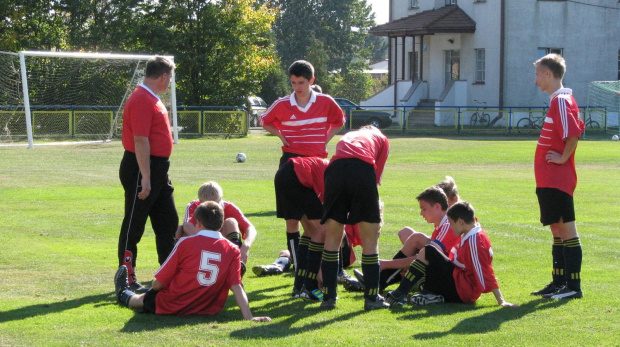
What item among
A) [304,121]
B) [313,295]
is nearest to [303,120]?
[304,121]

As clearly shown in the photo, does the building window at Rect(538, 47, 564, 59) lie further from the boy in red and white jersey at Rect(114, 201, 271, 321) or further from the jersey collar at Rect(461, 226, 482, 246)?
the boy in red and white jersey at Rect(114, 201, 271, 321)

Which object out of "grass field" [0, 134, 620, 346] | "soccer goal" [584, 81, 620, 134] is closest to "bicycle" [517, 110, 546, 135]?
"soccer goal" [584, 81, 620, 134]

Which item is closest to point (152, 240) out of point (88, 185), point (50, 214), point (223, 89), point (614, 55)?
point (50, 214)

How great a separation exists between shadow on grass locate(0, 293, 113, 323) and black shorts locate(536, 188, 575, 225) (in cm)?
367

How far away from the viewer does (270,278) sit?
7969 mm

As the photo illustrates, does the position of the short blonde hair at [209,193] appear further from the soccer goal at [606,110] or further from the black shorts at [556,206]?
the soccer goal at [606,110]

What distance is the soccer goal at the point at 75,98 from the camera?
99.2 feet

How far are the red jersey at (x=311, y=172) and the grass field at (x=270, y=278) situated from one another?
0.96m

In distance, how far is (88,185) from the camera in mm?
16406

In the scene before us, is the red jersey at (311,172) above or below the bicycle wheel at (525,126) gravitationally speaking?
above

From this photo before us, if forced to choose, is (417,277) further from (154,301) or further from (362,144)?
(154,301)

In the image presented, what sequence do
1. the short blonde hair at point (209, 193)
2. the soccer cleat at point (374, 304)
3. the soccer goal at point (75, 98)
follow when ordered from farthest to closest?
the soccer goal at point (75, 98), the short blonde hair at point (209, 193), the soccer cleat at point (374, 304)

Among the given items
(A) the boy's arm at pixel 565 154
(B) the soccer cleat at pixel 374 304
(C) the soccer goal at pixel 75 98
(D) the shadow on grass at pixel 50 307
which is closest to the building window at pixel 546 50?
(C) the soccer goal at pixel 75 98

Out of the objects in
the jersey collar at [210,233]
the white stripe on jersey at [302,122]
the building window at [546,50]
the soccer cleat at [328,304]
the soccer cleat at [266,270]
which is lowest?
the soccer cleat at [266,270]
